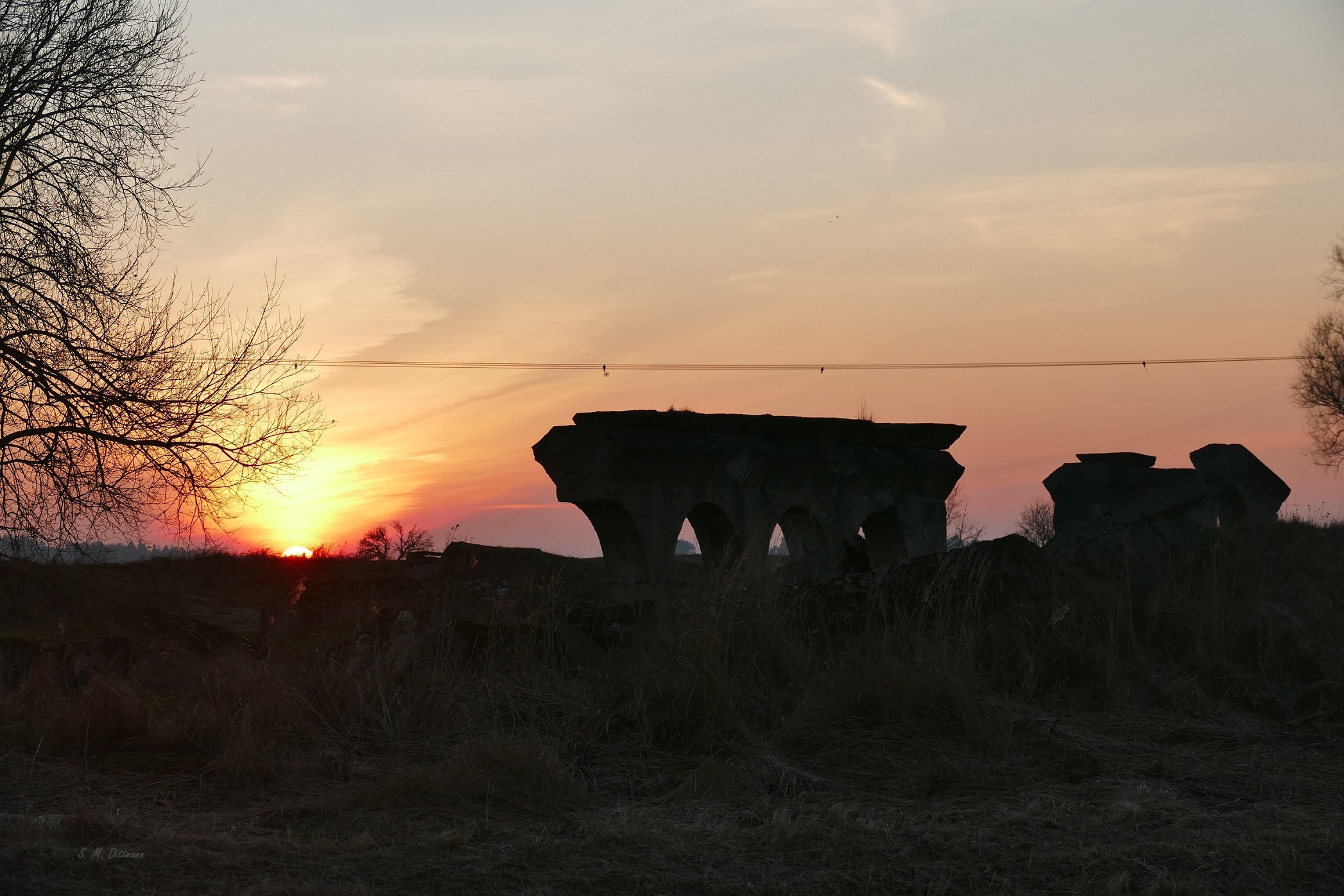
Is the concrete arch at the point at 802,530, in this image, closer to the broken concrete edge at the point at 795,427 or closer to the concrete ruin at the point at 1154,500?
the broken concrete edge at the point at 795,427

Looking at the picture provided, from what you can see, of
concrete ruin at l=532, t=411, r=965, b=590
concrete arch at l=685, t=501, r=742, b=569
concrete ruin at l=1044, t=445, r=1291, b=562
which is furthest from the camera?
concrete arch at l=685, t=501, r=742, b=569

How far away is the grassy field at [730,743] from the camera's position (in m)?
4.14

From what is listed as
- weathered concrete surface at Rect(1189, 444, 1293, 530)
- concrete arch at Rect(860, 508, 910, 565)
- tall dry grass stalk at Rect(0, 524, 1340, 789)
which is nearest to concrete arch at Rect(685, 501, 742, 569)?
concrete arch at Rect(860, 508, 910, 565)

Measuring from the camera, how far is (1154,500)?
549 inches

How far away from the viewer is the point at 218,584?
21703 millimetres

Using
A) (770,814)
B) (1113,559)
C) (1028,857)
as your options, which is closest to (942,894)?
(1028,857)

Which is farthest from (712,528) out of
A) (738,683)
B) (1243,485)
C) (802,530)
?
(1243,485)

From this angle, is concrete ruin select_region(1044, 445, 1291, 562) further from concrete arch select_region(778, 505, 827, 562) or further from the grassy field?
concrete arch select_region(778, 505, 827, 562)

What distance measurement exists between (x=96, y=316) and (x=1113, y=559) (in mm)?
10950

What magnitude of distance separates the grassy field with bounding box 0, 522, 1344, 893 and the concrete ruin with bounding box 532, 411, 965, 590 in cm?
405

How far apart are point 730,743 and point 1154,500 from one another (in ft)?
33.6

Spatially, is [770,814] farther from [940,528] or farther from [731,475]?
[940,528]

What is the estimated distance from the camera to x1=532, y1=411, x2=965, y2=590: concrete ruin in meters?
15.0

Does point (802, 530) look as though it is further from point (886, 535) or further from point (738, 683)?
Answer: point (738, 683)
